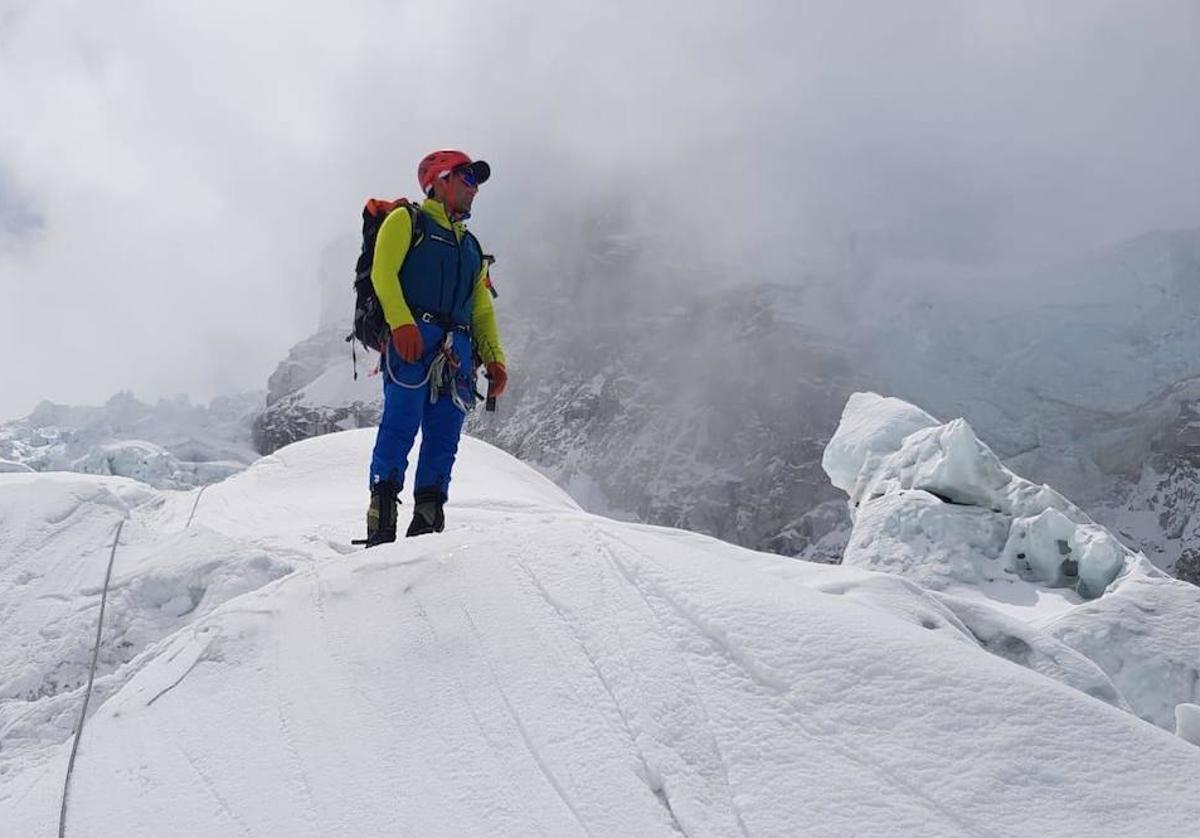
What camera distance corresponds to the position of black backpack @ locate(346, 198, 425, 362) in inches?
188

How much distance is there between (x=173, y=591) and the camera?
3.88m

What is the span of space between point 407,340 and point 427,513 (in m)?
0.92

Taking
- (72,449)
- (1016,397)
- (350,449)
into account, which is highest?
(350,449)

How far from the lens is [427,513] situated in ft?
15.4

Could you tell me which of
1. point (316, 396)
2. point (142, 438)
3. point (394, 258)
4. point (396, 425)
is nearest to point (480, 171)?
point (394, 258)

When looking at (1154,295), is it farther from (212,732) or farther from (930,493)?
(212,732)

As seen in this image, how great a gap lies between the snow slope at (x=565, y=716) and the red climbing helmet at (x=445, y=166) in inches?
89.7

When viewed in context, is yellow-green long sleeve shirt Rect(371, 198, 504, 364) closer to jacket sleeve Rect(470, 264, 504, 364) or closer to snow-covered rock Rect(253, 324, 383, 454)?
jacket sleeve Rect(470, 264, 504, 364)

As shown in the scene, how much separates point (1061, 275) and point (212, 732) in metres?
104

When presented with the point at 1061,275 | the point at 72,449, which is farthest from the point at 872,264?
the point at 72,449

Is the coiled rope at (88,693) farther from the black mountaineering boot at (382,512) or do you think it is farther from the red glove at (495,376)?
the red glove at (495,376)

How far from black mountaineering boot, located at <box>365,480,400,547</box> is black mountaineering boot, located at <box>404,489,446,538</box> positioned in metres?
0.12

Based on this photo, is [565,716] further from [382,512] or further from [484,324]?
[484,324]

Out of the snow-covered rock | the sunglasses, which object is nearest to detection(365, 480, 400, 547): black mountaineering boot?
the sunglasses
